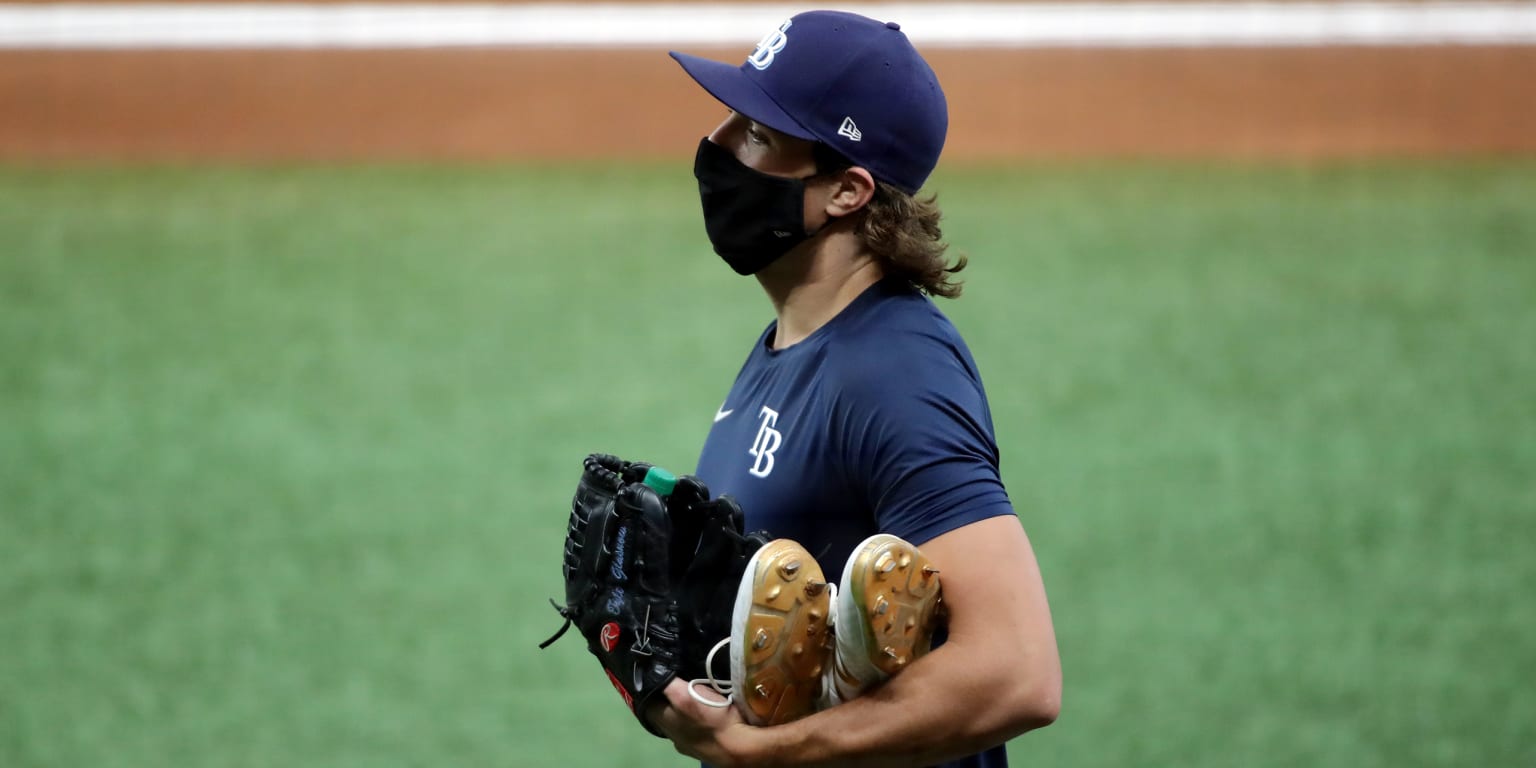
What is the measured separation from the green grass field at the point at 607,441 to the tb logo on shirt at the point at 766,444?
3.14 metres

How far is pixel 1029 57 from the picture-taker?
11.7 meters

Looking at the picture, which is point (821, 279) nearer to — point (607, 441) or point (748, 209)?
point (748, 209)

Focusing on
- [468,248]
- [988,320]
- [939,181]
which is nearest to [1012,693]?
[988,320]

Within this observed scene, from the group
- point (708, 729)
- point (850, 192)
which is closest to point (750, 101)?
point (850, 192)

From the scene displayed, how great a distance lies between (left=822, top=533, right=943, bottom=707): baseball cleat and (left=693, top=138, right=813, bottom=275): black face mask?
0.61m

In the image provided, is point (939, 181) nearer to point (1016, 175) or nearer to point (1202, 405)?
point (1016, 175)

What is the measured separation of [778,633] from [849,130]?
81 centimetres

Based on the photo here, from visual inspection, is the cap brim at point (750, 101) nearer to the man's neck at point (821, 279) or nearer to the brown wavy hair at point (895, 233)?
the brown wavy hair at point (895, 233)

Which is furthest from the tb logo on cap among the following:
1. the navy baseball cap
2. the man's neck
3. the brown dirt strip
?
the brown dirt strip

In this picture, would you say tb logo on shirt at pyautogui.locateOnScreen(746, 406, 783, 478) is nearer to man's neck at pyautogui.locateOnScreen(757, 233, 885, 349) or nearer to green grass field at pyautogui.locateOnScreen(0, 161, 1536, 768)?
man's neck at pyautogui.locateOnScreen(757, 233, 885, 349)

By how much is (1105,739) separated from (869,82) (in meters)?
3.58

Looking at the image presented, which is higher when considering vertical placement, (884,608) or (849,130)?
(849,130)

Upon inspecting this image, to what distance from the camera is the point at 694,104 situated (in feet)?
38.4

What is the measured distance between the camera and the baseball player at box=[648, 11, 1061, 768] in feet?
6.61
